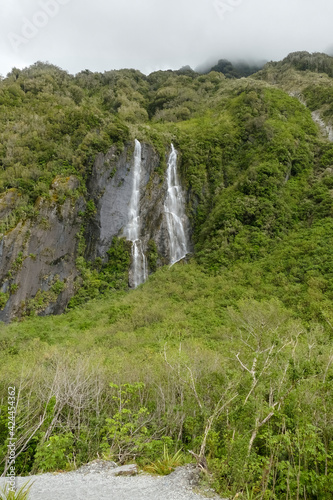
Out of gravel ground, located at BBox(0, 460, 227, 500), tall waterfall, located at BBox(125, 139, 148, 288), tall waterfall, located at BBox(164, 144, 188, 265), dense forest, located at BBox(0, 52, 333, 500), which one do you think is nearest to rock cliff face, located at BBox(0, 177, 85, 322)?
dense forest, located at BBox(0, 52, 333, 500)

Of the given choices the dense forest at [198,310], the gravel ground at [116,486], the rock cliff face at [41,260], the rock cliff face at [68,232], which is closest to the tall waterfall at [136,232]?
the rock cliff face at [68,232]

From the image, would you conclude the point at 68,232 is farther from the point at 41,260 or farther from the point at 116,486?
the point at 116,486

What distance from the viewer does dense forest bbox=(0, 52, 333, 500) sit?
5.84 meters

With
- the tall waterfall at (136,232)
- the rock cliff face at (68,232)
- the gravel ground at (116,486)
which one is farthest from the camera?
the tall waterfall at (136,232)

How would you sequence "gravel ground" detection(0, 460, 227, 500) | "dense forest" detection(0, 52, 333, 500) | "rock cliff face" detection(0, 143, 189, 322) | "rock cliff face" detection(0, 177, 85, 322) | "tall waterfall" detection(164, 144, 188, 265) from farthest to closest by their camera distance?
"tall waterfall" detection(164, 144, 188, 265), "rock cliff face" detection(0, 143, 189, 322), "rock cliff face" detection(0, 177, 85, 322), "dense forest" detection(0, 52, 333, 500), "gravel ground" detection(0, 460, 227, 500)

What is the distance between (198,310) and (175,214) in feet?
45.7

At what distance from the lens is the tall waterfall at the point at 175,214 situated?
1177 inches

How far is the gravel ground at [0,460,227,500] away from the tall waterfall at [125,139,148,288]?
2185cm

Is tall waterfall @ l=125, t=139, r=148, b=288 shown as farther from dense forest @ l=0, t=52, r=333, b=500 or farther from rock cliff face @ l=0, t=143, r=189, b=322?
dense forest @ l=0, t=52, r=333, b=500

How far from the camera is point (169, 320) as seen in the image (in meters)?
19.0

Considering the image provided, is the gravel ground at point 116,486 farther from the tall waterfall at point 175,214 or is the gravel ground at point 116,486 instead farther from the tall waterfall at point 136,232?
the tall waterfall at point 175,214

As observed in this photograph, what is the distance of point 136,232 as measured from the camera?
29062 mm

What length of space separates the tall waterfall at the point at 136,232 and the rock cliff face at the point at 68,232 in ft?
1.45

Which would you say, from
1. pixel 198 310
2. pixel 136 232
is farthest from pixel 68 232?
pixel 198 310
